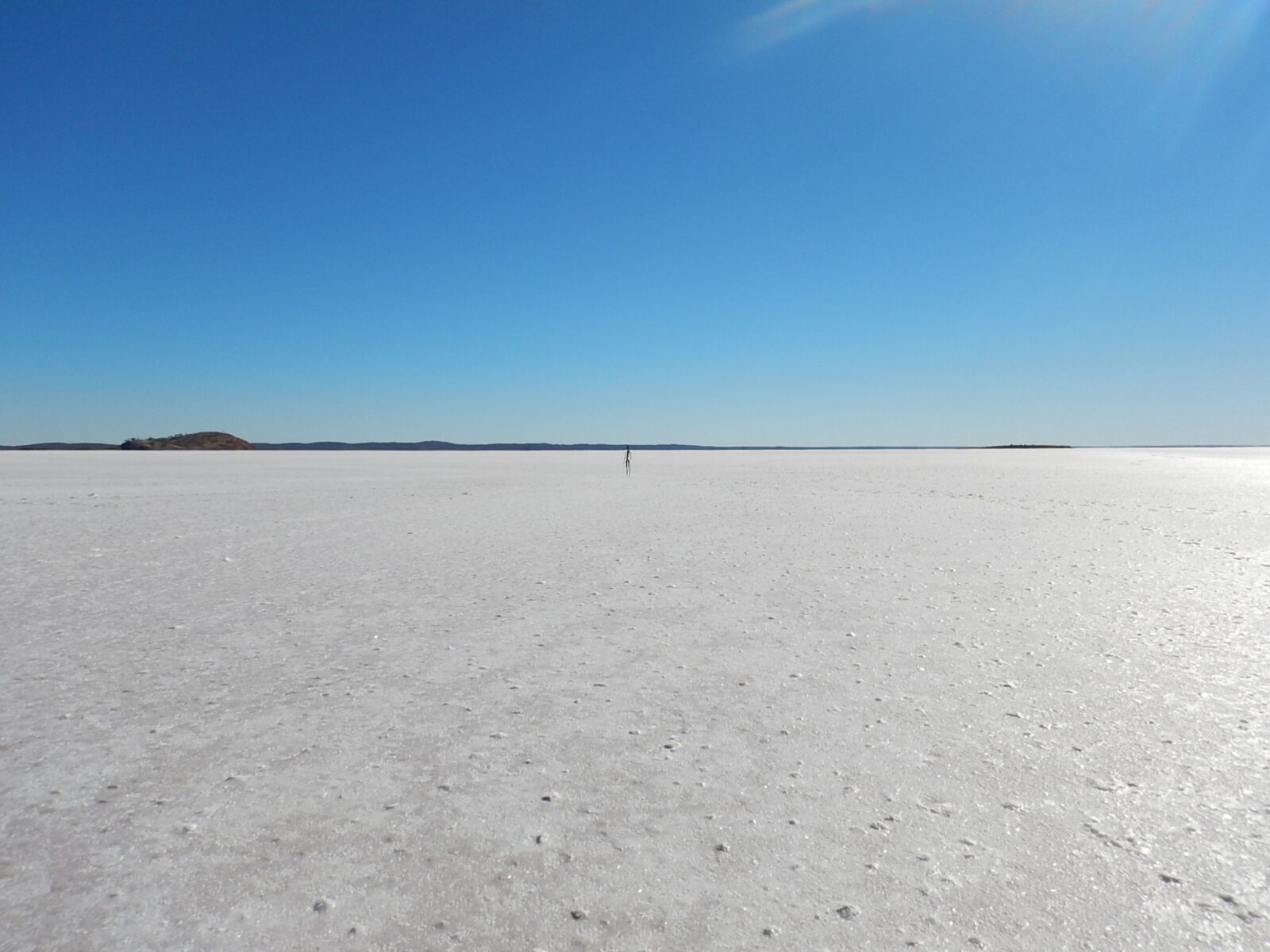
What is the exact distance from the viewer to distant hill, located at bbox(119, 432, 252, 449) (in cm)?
7238

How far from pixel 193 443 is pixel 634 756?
297 feet

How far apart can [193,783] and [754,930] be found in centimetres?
197

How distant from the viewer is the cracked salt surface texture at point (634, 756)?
6.21 feet

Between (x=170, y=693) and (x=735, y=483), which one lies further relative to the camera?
(x=735, y=483)

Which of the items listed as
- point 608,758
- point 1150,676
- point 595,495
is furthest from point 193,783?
point 595,495

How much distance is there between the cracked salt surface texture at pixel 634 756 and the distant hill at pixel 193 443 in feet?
258

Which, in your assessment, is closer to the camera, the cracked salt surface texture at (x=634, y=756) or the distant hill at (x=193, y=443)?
the cracked salt surface texture at (x=634, y=756)

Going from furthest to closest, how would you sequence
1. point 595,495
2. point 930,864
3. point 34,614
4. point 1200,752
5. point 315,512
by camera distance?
point 595,495
point 315,512
point 34,614
point 1200,752
point 930,864

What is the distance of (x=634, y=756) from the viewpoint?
2773mm

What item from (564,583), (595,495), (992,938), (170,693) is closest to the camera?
(992,938)

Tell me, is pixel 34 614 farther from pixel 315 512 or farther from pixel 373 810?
pixel 315 512

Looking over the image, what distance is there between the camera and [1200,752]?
9.02ft

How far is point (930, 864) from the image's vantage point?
6.76 ft

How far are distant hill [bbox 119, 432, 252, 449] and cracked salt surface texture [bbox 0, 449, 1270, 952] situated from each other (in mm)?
78569
